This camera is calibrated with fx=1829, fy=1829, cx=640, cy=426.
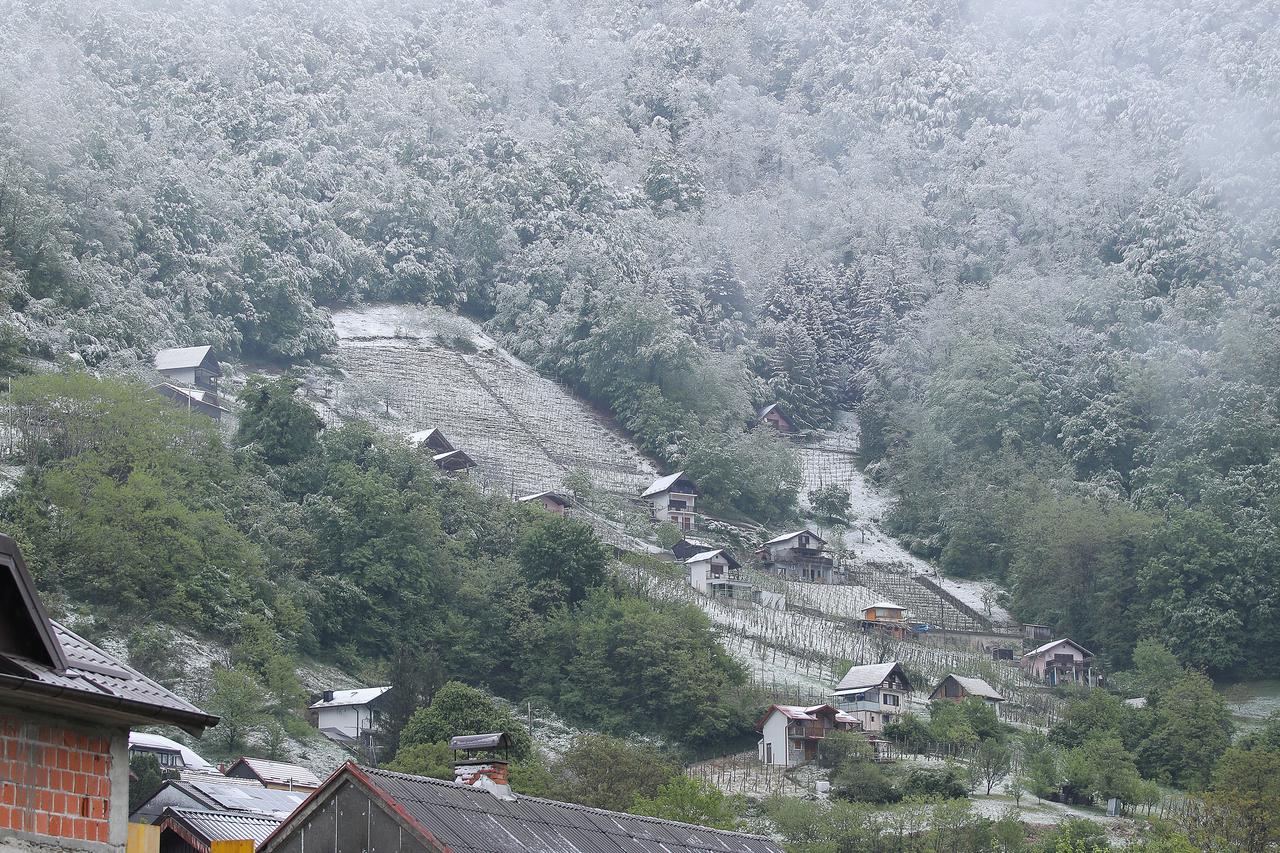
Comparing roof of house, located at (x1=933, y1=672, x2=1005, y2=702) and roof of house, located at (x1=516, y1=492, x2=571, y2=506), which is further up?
roof of house, located at (x1=516, y1=492, x2=571, y2=506)

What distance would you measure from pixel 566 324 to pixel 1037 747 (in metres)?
43.0

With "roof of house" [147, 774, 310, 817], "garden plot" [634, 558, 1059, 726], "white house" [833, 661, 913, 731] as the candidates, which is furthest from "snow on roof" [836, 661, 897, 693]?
"roof of house" [147, 774, 310, 817]

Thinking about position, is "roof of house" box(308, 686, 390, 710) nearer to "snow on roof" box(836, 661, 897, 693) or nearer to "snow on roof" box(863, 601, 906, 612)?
"snow on roof" box(836, 661, 897, 693)

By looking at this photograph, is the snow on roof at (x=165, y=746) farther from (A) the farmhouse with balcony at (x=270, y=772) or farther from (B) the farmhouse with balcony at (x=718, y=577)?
(B) the farmhouse with balcony at (x=718, y=577)

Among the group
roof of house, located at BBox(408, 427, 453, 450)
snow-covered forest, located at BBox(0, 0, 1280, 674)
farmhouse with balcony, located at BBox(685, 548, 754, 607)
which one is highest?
snow-covered forest, located at BBox(0, 0, 1280, 674)

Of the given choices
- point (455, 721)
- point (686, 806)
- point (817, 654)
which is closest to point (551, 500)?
point (817, 654)

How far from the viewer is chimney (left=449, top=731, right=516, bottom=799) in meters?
19.8

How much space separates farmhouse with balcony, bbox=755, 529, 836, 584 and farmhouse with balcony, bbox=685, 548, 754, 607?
18.2 ft

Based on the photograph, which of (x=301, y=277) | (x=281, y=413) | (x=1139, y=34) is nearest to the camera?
(x=281, y=413)

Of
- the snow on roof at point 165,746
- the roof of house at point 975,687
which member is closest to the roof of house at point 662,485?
the roof of house at point 975,687

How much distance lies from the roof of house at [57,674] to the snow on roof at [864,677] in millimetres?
49648

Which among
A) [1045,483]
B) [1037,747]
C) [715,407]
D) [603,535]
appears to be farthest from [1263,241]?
[1037,747]

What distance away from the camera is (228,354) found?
78500 millimetres

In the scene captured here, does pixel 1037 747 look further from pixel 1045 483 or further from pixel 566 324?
pixel 566 324
